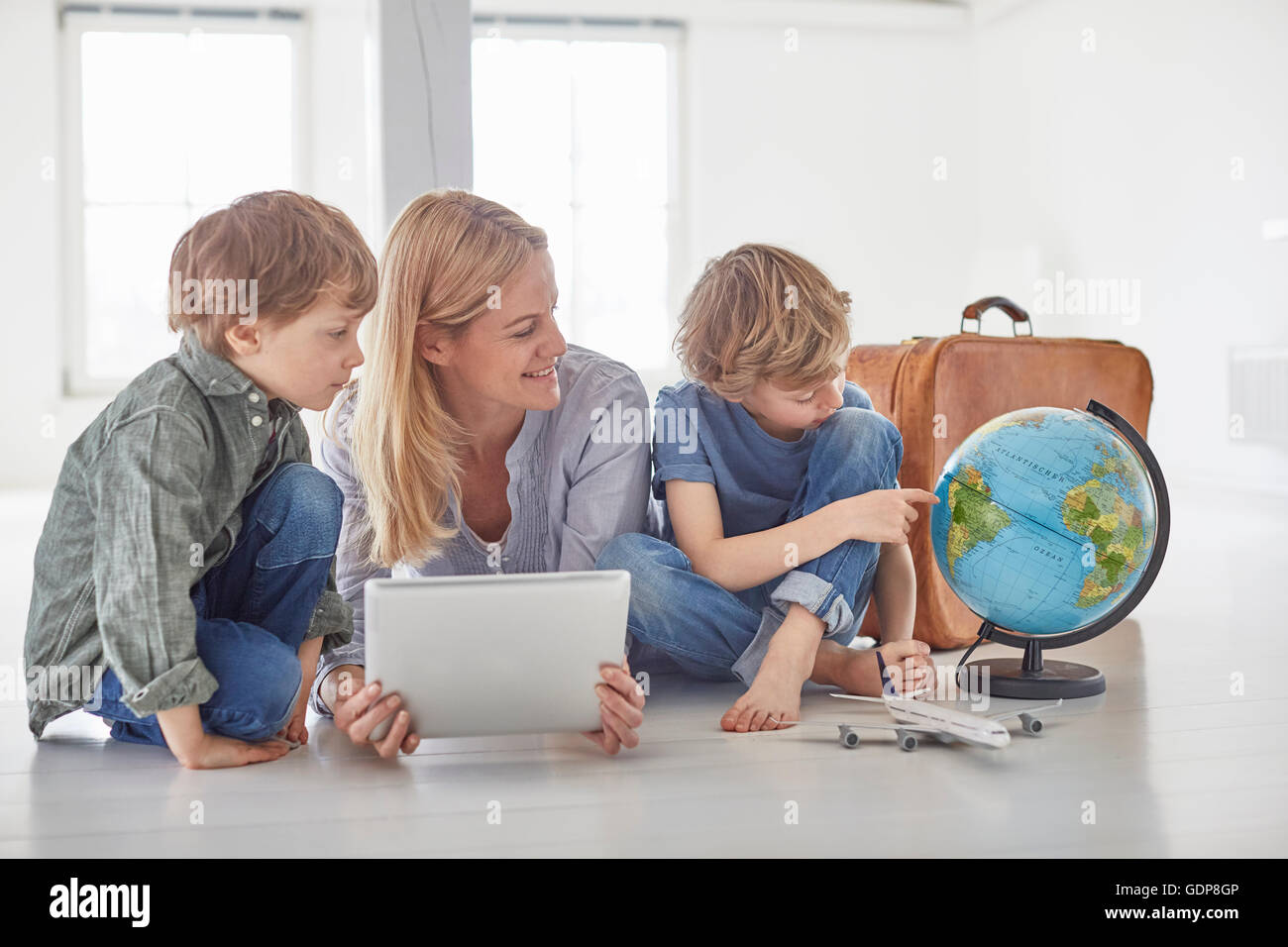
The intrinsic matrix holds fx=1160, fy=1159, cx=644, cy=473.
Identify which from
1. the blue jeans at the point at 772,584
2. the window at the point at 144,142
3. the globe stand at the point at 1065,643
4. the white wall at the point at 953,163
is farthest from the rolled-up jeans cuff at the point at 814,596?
the window at the point at 144,142

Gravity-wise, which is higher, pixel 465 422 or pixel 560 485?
pixel 465 422

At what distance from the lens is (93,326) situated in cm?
709

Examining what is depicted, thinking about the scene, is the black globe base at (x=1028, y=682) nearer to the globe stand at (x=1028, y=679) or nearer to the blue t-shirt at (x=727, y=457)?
the globe stand at (x=1028, y=679)

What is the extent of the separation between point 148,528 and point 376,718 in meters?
0.34

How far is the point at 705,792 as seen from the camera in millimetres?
1347

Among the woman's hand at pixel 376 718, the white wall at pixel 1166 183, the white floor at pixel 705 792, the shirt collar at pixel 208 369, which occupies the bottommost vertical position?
the white floor at pixel 705 792

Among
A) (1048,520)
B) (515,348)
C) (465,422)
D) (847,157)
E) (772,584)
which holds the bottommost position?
(772,584)

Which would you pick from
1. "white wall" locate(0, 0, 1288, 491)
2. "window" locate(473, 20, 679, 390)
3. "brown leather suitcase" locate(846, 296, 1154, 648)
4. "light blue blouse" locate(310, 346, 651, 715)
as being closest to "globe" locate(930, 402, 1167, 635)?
"brown leather suitcase" locate(846, 296, 1154, 648)

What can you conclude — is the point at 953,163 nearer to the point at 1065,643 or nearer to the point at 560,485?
the point at 1065,643

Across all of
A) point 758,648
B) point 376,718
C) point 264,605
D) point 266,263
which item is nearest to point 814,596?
point 758,648

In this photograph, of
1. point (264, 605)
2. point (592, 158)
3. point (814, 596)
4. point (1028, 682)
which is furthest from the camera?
point (592, 158)

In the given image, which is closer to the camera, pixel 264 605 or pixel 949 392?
pixel 264 605

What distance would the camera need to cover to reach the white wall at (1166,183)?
534 centimetres

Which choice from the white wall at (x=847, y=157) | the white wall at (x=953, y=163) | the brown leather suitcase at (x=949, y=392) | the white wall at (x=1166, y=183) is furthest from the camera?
the white wall at (x=847, y=157)
